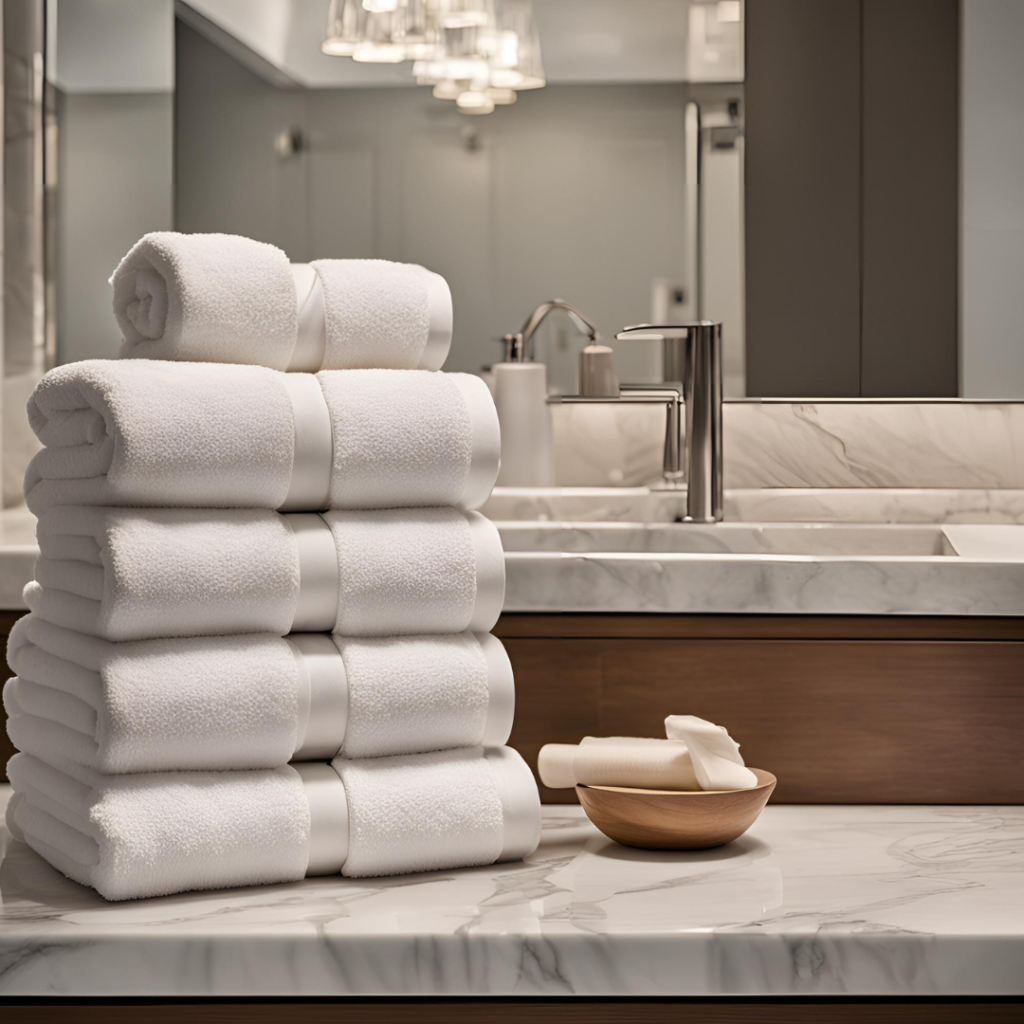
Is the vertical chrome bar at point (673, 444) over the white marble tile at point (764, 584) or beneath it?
over

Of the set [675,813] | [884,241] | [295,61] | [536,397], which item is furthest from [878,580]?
[295,61]

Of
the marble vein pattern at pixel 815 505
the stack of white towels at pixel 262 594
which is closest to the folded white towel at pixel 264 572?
the stack of white towels at pixel 262 594

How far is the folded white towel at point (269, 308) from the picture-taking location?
620mm

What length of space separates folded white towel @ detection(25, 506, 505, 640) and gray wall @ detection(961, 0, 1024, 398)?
0.93 m

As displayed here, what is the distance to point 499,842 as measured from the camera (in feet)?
2.18

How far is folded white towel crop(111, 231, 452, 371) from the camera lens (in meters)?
0.62

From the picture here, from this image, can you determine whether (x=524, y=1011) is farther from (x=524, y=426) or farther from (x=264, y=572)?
(x=524, y=426)

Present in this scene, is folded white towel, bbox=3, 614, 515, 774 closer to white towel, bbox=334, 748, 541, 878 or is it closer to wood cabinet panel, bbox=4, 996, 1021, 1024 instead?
white towel, bbox=334, 748, 541, 878

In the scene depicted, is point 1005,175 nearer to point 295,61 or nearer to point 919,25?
point 919,25

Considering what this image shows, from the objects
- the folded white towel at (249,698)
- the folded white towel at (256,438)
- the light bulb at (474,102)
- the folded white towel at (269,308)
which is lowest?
the folded white towel at (249,698)

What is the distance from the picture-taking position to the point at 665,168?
143 cm

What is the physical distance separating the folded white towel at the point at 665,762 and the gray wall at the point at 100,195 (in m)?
1.01

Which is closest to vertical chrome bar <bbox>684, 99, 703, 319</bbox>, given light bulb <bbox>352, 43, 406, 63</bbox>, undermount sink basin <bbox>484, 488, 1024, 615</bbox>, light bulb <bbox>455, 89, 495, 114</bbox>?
light bulb <bbox>455, 89, 495, 114</bbox>

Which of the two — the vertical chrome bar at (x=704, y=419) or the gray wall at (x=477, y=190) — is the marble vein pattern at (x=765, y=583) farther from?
the gray wall at (x=477, y=190)
